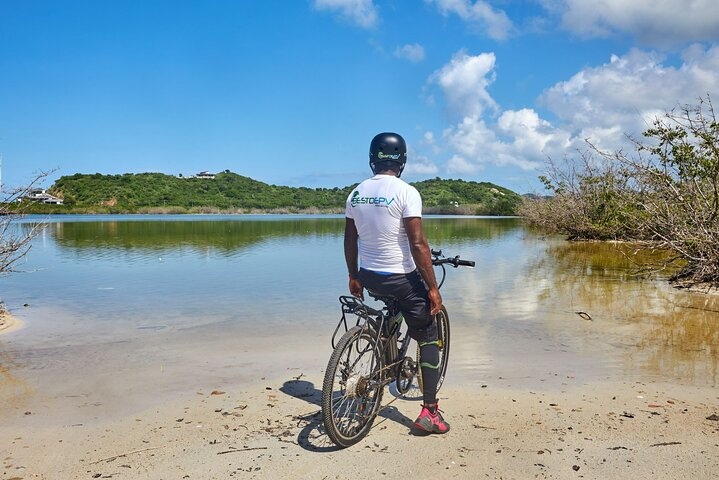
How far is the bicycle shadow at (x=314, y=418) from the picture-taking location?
4.20 meters

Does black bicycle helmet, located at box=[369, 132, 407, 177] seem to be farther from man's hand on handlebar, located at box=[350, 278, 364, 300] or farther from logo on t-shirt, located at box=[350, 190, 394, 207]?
man's hand on handlebar, located at box=[350, 278, 364, 300]

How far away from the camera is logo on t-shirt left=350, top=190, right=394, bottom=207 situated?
13.2ft

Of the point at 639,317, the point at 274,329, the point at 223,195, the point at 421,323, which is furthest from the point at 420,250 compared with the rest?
the point at 223,195

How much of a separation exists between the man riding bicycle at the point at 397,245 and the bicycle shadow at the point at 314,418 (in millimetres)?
456

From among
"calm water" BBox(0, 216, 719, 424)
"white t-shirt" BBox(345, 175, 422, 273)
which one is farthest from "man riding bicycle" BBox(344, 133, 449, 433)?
"calm water" BBox(0, 216, 719, 424)

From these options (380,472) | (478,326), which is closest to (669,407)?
(380,472)

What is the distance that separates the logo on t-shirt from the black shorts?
56 centimetres

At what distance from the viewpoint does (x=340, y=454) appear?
4027 mm

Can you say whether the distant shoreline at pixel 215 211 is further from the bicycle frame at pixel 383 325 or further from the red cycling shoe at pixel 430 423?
the red cycling shoe at pixel 430 423

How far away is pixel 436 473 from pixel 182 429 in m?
2.24

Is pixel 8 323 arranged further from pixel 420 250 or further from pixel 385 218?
pixel 420 250

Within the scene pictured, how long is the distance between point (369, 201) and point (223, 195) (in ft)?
477

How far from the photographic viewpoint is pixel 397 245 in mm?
4129

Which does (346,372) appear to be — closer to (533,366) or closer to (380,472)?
(380,472)
